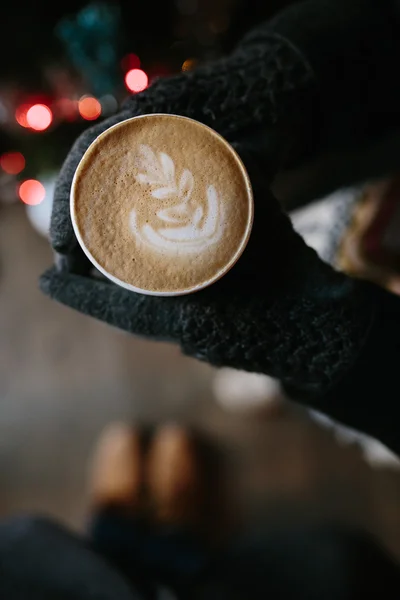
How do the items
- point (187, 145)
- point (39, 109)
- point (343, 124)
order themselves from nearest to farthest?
point (187, 145) → point (343, 124) → point (39, 109)

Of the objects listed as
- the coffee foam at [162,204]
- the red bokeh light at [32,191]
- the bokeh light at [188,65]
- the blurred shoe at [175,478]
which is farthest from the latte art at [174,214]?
the blurred shoe at [175,478]

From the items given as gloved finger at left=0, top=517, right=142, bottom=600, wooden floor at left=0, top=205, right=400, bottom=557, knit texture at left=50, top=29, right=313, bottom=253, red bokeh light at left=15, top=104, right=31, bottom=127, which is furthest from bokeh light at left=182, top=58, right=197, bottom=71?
wooden floor at left=0, top=205, right=400, bottom=557

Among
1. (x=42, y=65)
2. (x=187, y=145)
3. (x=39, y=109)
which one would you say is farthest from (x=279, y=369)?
(x=42, y=65)

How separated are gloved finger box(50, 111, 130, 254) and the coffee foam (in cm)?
2

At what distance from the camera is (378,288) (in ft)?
1.53

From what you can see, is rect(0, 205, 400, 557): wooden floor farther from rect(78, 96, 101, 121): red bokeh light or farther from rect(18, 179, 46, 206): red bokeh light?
rect(78, 96, 101, 121): red bokeh light

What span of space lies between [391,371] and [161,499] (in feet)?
2.54

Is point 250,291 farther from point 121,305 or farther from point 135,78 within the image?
point 135,78

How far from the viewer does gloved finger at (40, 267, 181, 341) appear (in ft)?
1.36

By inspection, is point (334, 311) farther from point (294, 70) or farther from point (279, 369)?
point (294, 70)

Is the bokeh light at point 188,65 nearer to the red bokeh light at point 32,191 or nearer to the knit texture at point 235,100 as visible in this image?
the knit texture at point 235,100

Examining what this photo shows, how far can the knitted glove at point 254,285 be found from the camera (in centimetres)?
41

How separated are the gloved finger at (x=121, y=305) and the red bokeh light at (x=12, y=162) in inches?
26.4

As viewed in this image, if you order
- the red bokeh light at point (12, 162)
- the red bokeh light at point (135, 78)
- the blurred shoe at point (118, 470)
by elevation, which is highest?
the red bokeh light at point (135, 78)
